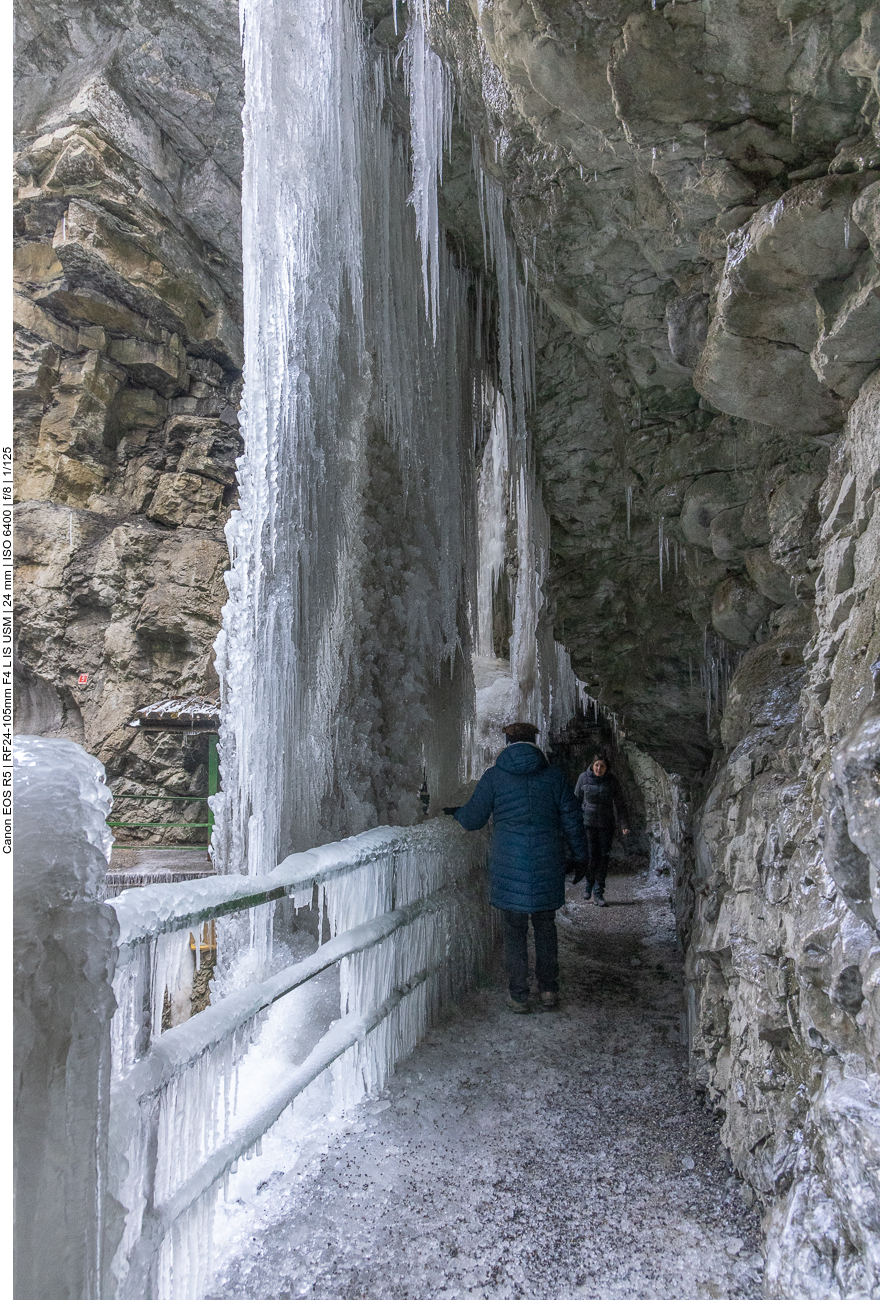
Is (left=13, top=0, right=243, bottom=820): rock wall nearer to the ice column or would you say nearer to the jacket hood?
the ice column

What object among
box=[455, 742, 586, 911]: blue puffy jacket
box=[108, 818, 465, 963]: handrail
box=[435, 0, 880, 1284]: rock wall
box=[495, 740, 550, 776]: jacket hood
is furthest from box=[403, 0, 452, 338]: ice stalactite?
box=[108, 818, 465, 963]: handrail

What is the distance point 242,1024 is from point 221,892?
37 cm

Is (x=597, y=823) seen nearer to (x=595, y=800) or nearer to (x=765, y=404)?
Result: (x=595, y=800)

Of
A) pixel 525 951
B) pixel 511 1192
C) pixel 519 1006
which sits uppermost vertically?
pixel 525 951

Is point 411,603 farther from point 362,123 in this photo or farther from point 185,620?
point 185,620

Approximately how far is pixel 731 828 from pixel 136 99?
47.9 feet

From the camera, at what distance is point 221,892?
5.65ft

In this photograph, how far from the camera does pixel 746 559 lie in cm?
421

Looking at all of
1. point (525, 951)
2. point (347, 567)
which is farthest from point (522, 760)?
point (347, 567)

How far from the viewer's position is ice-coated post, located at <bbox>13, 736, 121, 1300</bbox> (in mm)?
1064

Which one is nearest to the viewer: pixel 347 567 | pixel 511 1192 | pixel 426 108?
pixel 511 1192

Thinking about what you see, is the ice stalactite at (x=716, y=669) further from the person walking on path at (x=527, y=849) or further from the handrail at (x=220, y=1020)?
the handrail at (x=220, y=1020)

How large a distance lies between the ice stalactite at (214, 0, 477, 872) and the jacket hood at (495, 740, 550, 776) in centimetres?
90

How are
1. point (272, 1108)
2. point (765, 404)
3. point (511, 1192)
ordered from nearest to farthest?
point (272, 1108)
point (511, 1192)
point (765, 404)
